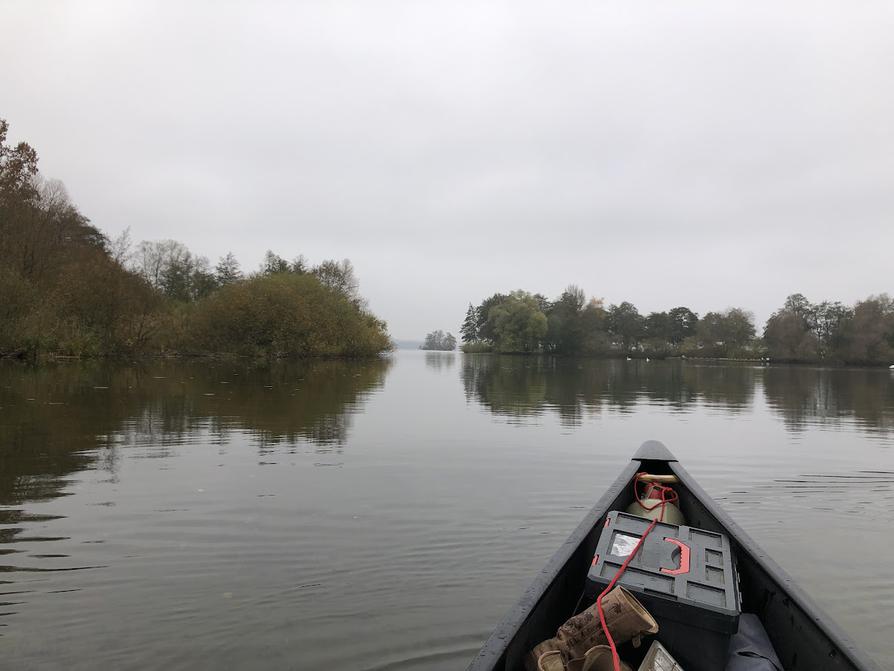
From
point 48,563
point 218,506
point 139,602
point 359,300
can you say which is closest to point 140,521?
point 218,506

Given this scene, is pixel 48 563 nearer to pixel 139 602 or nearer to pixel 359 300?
pixel 139 602

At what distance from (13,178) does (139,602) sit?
32.6 meters

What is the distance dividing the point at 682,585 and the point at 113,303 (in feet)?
119

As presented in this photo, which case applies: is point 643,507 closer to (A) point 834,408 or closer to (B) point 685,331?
(A) point 834,408

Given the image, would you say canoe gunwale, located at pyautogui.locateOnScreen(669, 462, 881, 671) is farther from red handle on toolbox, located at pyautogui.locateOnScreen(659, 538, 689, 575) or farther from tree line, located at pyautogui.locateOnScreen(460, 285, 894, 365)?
tree line, located at pyautogui.locateOnScreen(460, 285, 894, 365)

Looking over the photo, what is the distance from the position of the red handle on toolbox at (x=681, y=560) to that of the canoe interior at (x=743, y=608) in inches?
16.5

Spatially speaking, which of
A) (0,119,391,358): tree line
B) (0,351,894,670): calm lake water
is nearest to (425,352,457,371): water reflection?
(0,119,391,358): tree line

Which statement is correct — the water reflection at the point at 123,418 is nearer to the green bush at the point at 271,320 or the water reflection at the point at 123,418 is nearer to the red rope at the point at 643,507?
the red rope at the point at 643,507

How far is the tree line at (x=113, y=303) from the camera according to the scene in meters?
28.3

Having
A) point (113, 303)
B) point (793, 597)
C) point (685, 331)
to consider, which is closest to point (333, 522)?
point (793, 597)

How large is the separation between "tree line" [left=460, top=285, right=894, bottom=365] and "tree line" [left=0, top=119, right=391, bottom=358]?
44524mm

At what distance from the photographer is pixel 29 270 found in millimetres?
31016

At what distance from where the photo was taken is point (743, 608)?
329cm

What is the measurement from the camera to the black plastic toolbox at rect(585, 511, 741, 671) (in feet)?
8.80
